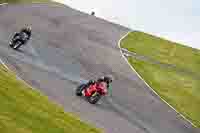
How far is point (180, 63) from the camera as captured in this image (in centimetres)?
5050

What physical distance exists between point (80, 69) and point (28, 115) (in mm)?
18897

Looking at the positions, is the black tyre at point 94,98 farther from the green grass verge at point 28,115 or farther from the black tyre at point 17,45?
the black tyre at point 17,45

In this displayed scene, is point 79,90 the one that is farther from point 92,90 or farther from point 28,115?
point 28,115

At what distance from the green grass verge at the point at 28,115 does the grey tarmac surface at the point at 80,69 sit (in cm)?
485

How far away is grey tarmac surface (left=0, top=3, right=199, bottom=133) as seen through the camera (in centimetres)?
2308

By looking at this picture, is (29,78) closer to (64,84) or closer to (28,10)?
(64,84)

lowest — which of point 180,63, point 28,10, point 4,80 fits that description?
point 180,63

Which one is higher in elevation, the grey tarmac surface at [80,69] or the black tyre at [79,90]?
the black tyre at [79,90]

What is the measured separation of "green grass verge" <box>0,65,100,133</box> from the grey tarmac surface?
485 cm

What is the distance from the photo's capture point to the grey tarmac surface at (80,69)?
23.1m

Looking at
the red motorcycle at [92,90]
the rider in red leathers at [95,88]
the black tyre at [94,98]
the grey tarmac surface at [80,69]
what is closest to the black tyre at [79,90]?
the red motorcycle at [92,90]

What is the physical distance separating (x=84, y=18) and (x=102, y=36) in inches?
301

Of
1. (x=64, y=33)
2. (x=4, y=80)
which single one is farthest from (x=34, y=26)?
(x=4, y=80)

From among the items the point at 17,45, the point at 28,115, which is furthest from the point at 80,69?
the point at 28,115
